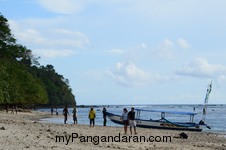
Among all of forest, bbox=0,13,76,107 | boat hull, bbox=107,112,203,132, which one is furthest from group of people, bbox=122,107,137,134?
forest, bbox=0,13,76,107

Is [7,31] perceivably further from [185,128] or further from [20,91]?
[185,128]

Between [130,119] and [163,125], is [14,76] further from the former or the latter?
[130,119]

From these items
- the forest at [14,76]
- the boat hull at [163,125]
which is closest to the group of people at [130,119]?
the boat hull at [163,125]

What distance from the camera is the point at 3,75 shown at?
2594 inches

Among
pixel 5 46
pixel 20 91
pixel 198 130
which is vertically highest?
pixel 5 46

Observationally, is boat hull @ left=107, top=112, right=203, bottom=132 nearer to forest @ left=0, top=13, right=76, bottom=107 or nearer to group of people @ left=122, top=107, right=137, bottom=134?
group of people @ left=122, top=107, right=137, bottom=134

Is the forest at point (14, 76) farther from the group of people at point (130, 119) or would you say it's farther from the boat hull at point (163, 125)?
the group of people at point (130, 119)

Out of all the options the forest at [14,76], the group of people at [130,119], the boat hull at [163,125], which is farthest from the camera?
the forest at [14,76]

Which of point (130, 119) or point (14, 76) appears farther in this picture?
point (14, 76)

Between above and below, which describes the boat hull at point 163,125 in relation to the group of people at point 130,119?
below

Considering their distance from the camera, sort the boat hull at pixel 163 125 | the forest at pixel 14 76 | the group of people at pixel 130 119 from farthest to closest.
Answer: the forest at pixel 14 76 → the boat hull at pixel 163 125 → the group of people at pixel 130 119

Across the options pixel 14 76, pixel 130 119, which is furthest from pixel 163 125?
pixel 14 76

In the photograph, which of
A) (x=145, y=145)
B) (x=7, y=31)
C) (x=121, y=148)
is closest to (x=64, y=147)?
(x=121, y=148)

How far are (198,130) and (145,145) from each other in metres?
23.7
